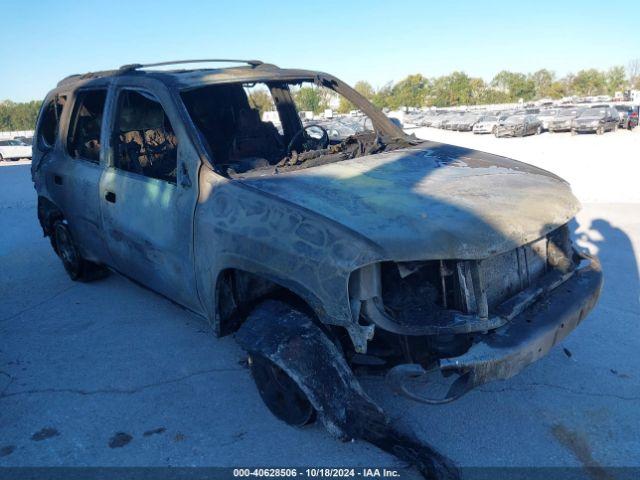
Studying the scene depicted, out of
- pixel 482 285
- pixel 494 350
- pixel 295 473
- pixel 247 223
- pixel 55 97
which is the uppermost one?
pixel 55 97

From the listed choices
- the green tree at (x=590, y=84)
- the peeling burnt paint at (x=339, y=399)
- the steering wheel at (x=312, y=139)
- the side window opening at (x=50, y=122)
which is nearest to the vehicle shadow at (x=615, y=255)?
the peeling burnt paint at (x=339, y=399)

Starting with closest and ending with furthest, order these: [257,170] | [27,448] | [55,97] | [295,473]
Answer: [295,473]
[27,448]
[257,170]
[55,97]

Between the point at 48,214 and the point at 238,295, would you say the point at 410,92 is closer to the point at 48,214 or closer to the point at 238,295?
the point at 48,214

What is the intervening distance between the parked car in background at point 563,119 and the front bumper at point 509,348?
84.1 feet

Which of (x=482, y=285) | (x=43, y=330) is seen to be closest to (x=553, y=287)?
(x=482, y=285)

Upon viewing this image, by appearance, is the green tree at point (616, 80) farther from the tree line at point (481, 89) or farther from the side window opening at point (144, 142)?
the side window opening at point (144, 142)

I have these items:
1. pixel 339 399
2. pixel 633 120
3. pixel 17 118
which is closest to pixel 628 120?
pixel 633 120

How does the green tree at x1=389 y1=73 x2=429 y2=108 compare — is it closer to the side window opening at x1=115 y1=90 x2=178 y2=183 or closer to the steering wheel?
the steering wheel

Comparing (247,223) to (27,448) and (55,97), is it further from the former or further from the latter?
(55,97)

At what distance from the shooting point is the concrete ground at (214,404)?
256cm

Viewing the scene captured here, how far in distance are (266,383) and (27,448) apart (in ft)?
4.26

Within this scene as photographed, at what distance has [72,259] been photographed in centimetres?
490

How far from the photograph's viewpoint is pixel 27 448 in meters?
2.69

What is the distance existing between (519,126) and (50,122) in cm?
2549
